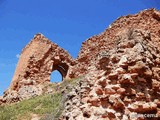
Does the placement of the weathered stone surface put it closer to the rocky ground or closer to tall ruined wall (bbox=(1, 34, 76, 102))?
the rocky ground

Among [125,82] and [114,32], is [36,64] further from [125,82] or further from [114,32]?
[125,82]

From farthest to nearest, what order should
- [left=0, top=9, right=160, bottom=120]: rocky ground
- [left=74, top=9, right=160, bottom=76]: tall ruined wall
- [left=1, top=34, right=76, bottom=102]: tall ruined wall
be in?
[left=1, top=34, right=76, bottom=102]: tall ruined wall, [left=74, top=9, right=160, bottom=76]: tall ruined wall, [left=0, top=9, right=160, bottom=120]: rocky ground

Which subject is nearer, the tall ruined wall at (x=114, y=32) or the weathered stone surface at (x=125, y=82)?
the weathered stone surface at (x=125, y=82)

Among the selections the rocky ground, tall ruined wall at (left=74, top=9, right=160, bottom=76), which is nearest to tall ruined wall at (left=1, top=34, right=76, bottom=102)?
tall ruined wall at (left=74, top=9, right=160, bottom=76)

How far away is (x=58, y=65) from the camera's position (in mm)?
25516

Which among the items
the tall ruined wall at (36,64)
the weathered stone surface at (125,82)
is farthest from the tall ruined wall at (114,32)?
the weathered stone surface at (125,82)

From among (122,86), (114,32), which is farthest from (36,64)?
(122,86)

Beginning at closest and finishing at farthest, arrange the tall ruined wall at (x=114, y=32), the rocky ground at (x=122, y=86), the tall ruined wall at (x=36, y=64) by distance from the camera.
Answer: the rocky ground at (x=122, y=86) < the tall ruined wall at (x=114, y=32) < the tall ruined wall at (x=36, y=64)

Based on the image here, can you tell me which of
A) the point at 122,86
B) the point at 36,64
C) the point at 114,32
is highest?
the point at 114,32

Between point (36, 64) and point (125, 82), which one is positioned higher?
point (36, 64)

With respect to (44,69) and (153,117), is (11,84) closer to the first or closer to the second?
(44,69)

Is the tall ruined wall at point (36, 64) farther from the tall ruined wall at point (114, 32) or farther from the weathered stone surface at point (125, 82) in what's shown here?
the weathered stone surface at point (125, 82)

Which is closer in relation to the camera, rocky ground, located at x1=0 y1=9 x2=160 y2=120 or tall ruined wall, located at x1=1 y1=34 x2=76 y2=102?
rocky ground, located at x1=0 y1=9 x2=160 y2=120

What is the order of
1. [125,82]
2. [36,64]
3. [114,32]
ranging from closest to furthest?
[125,82]
[114,32]
[36,64]
